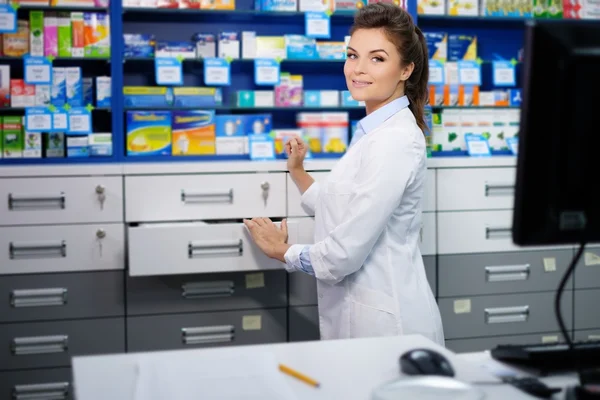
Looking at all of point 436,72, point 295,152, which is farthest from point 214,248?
point 436,72

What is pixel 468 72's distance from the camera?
391 cm

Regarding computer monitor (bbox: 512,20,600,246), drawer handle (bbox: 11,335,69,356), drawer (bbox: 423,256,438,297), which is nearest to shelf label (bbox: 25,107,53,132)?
drawer handle (bbox: 11,335,69,356)

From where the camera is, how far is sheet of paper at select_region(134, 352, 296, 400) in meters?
1.15

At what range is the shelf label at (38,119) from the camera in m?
3.42

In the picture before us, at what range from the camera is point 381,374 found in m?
1.25

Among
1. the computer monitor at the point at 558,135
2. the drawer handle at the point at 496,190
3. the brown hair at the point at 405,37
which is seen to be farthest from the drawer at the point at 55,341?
the computer monitor at the point at 558,135

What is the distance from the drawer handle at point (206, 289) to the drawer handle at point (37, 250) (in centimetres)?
54

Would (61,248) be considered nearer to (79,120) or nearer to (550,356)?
(79,120)

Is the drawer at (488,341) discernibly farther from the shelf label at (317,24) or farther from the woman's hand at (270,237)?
the shelf label at (317,24)

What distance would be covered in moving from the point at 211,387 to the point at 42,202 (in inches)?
85.9

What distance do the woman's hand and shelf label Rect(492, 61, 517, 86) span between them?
1855 millimetres

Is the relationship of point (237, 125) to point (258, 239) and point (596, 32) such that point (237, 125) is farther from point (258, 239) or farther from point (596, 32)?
point (596, 32)

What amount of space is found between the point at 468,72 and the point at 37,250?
230 cm

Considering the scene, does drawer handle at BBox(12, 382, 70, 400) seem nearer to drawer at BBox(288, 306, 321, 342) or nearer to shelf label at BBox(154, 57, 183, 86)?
drawer at BBox(288, 306, 321, 342)
